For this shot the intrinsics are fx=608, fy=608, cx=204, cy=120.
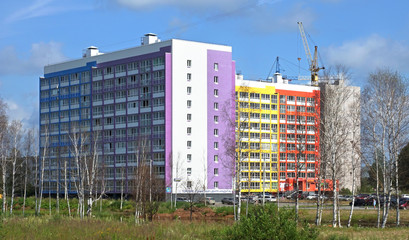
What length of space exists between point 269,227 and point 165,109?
311 ft

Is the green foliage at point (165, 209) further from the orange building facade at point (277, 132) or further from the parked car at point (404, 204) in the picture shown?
the orange building facade at point (277, 132)

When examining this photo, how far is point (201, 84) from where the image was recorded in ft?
401

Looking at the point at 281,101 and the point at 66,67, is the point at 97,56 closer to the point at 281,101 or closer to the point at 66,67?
the point at 66,67

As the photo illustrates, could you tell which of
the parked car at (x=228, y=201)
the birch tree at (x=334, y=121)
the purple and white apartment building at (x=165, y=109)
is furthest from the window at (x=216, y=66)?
the birch tree at (x=334, y=121)

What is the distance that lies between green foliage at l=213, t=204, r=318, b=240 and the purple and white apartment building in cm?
8562

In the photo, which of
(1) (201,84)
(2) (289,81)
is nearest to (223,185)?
(1) (201,84)

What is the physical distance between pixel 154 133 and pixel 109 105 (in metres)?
15.2

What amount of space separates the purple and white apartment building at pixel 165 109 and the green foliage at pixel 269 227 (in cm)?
8562

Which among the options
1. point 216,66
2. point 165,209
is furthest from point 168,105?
point 165,209

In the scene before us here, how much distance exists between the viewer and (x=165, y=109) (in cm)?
11894

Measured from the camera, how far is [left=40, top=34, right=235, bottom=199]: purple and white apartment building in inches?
4685

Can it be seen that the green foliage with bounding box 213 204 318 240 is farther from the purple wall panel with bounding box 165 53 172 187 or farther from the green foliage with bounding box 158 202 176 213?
the purple wall panel with bounding box 165 53 172 187

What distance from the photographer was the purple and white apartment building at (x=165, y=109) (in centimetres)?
11900

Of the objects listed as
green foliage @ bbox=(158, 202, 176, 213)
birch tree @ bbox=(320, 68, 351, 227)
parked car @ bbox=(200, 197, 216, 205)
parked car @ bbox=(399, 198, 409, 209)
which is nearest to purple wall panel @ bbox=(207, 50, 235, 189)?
parked car @ bbox=(200, 197, 216, 205)
